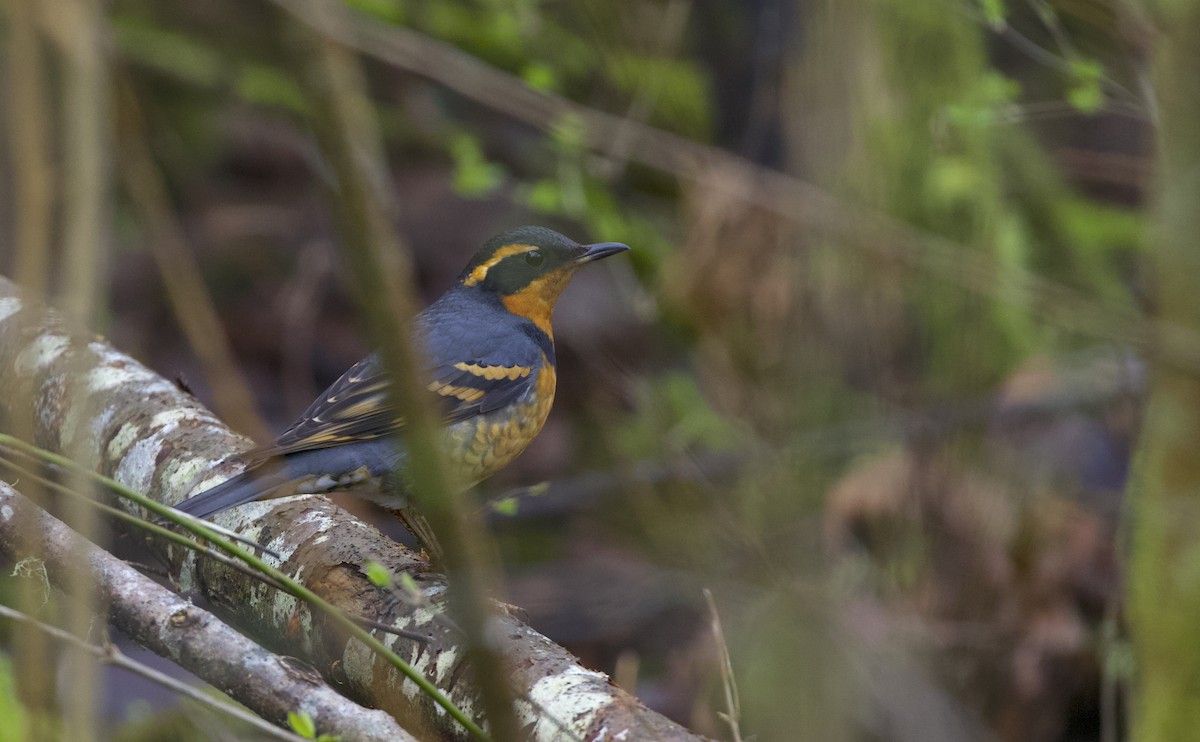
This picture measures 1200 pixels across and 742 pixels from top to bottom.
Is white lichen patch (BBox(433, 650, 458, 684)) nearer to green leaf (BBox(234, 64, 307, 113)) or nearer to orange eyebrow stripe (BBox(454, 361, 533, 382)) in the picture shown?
orange eyebrow stripe (BBox(454, 361, 533, 382))

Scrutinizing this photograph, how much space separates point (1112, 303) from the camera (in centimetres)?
639

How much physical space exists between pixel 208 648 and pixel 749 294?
13.9 ft

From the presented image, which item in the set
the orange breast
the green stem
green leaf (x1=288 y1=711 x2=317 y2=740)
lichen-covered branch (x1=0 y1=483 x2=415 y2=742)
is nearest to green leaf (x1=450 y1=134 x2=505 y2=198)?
the orange breast

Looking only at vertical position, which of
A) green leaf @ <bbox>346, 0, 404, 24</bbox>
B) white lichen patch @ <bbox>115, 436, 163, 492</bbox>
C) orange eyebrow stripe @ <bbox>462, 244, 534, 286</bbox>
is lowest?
white lichen patch @ <bbox>115, 436, 163, 492</bbox>

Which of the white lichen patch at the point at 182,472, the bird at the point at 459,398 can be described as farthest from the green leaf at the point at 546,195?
the white lichen patch at the point at 182,472

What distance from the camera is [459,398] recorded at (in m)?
3.84

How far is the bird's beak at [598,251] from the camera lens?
4062mm

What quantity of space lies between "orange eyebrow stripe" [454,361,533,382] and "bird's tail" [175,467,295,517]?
845mm

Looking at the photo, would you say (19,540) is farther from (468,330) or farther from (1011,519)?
(1011,519)

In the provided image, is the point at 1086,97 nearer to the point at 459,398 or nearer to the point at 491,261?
the point at 491,261

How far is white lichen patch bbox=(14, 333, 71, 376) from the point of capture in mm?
3916

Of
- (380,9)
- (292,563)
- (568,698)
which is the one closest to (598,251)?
(292,563)

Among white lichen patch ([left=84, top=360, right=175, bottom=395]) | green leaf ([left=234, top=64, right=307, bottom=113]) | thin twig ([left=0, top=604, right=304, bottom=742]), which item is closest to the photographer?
thin twig ([left=0, top=604, right=304, bottom=742])

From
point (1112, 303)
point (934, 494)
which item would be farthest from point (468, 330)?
point (1112, 303)
